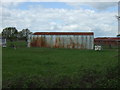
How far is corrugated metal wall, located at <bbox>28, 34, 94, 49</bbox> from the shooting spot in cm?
4219

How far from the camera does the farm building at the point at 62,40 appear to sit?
42269 millimetres

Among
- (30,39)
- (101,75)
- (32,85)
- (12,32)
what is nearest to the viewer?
(32,85)

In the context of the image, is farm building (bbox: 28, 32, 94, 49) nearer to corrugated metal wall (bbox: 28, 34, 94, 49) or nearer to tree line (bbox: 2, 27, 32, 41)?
corrugated metal wall (bbox: 28, 34, 94, 49)

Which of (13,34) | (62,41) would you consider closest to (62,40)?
(62,41)

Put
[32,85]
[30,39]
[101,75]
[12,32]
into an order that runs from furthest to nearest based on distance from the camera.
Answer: [12,32], [30,39], [101,75], [32,85]

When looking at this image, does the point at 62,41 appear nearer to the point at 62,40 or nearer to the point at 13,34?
the point at 62,40

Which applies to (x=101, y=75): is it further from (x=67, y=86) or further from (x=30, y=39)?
(x=30, y=39)

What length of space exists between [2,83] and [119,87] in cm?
284

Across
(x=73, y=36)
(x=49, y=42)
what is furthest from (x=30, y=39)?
(x=73, y=36)

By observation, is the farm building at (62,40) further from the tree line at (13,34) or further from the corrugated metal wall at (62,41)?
the tree line at (13,34)

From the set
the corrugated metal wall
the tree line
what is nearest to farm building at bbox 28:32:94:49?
the corrugated metal wall

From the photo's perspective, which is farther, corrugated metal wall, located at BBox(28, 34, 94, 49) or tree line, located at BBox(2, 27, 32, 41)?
tree line, located at BBox(2, 27, 32, 41)

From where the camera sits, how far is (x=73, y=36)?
1706 inches

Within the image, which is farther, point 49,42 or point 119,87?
point 49,42
